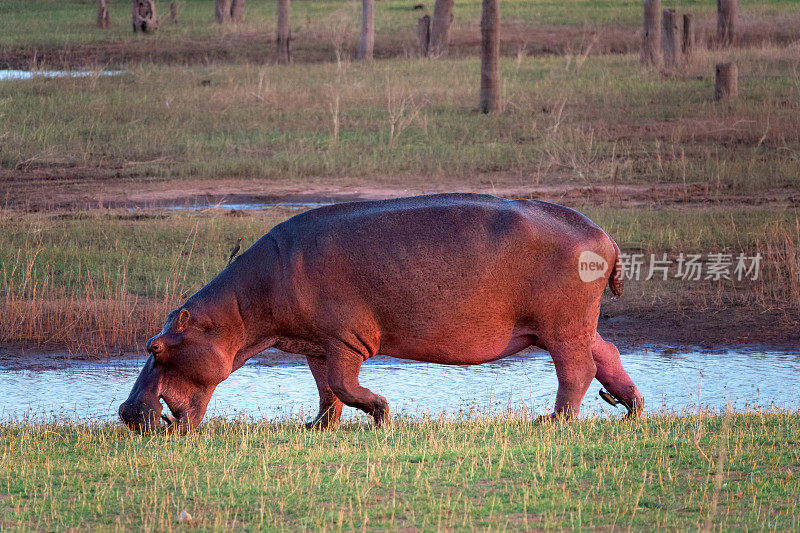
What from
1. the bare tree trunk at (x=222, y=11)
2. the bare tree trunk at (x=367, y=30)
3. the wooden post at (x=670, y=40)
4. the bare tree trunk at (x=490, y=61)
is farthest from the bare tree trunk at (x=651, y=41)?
the bare tree trunk at (x=222, y=11)

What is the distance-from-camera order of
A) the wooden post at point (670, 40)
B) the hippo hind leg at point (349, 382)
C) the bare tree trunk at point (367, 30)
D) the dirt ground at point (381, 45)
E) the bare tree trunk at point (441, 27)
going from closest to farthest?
the hippo hind leg at point (349, 382) → the wooden post at point (670, 40) → the bare tree trunk at point (367, 30) → the bare tree trunk at point (441, 27) → the dirt ground at point (381, 45)

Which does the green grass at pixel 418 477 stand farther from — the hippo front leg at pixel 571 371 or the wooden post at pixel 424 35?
the wooden post at pixel 424 35

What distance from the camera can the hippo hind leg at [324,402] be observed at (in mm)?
7355

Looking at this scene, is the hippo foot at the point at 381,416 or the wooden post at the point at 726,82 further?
the wooden post at the point at 726,82

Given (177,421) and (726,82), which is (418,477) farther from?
(726,82)

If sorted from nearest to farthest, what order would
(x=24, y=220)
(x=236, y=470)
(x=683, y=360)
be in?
1. (x=236, y=470)
2. (x=683, y=360)
3. (x=24, y=220)

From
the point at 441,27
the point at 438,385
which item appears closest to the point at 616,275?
the point at 438,385

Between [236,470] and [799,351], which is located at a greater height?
[236,470]

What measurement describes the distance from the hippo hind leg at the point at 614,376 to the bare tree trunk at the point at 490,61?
1442 cm

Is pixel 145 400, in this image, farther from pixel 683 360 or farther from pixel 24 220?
pixel 24 220

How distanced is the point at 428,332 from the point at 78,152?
13.3 metres

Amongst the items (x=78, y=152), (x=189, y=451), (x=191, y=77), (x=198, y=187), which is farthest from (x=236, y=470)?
(x=191, y=77)

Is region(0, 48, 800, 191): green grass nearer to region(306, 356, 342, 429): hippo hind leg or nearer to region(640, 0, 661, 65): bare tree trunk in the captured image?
region(640, 0, 661, 65): bare tree trunk

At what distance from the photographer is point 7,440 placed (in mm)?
6863
